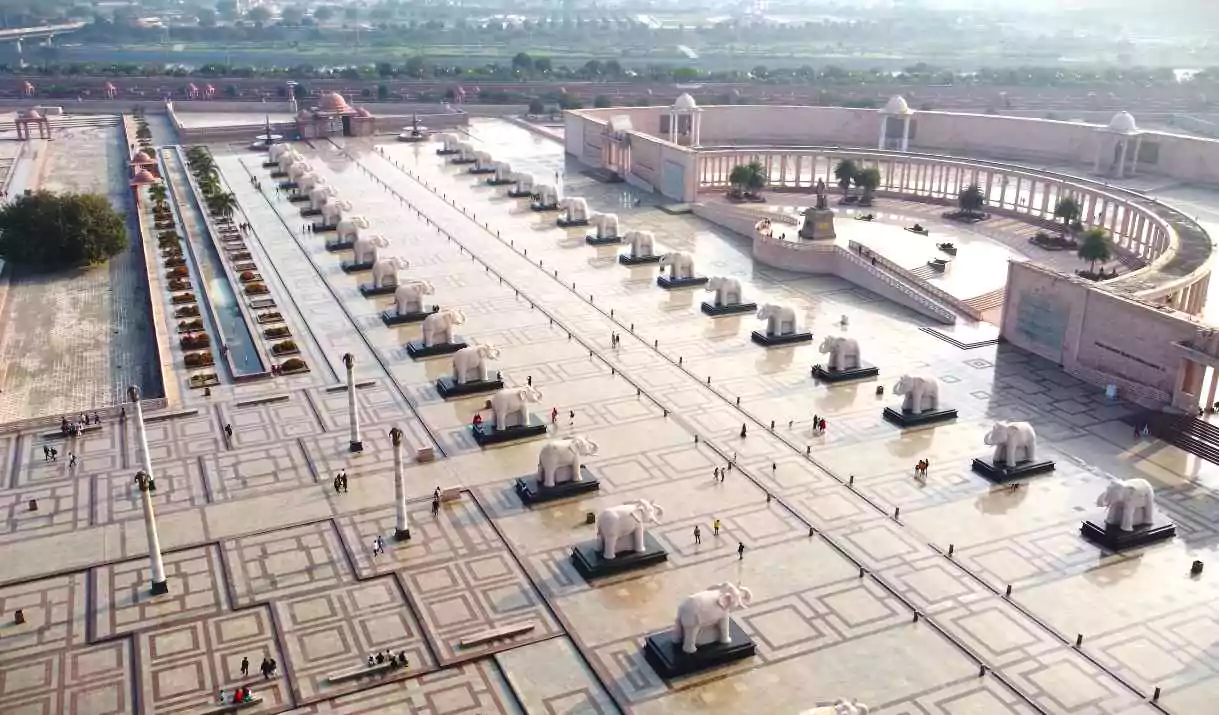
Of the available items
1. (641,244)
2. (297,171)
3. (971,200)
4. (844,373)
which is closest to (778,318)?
(844,373)

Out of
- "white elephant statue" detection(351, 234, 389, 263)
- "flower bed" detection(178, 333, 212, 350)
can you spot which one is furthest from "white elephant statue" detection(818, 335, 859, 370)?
"flower bed" detection(178, 333, 212, 350)

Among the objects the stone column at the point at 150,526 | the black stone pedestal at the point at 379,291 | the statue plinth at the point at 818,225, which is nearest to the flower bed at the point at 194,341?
the black stone pedestal at the point at 379,291

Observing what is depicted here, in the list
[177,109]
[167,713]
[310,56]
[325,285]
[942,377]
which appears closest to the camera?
[167,713]

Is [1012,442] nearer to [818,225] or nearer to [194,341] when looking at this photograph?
[818,225]

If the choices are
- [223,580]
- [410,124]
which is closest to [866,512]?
[223,580]

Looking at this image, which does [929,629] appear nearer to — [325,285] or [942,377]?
[942,377]

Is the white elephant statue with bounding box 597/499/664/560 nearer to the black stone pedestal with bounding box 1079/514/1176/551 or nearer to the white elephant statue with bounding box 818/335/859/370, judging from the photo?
the black stone pedestal with bounding box 1079/514/1176/551
